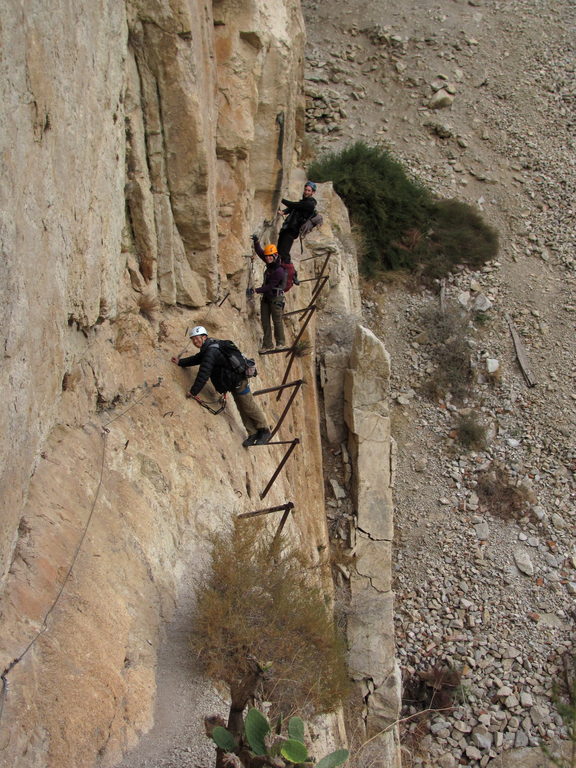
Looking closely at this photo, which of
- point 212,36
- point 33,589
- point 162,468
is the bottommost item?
point 33,589

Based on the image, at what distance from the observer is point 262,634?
15.9 ft

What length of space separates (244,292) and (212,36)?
3.07 meters

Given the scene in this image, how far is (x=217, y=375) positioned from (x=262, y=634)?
2582mm

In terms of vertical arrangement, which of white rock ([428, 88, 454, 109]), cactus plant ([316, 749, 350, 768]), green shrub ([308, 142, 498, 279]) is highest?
white rock ([428, 88, 454, 109])

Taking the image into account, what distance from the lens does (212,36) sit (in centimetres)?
743

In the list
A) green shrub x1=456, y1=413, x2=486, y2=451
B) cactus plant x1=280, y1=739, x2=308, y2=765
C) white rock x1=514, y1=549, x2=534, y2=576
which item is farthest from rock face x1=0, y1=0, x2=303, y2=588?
white rock x1=514, y1=549, x2=534, y2=576

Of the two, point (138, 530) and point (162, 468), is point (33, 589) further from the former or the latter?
point (162, 468)

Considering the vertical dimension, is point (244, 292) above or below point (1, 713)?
Result: above

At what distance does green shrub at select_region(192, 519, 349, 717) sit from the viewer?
15.4 ft

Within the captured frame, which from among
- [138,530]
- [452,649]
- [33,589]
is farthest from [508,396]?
[33,589]

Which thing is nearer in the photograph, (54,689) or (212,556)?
(54,689)

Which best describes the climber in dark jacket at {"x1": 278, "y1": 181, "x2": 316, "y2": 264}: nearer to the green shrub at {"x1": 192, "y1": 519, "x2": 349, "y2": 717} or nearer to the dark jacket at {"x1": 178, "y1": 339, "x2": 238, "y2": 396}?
the dark jacket at {"x1": 178, "y1": 339, "x2": 238, "y2": 396}

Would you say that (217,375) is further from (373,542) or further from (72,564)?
(373,542)

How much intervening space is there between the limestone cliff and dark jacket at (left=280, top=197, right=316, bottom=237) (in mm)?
1758
